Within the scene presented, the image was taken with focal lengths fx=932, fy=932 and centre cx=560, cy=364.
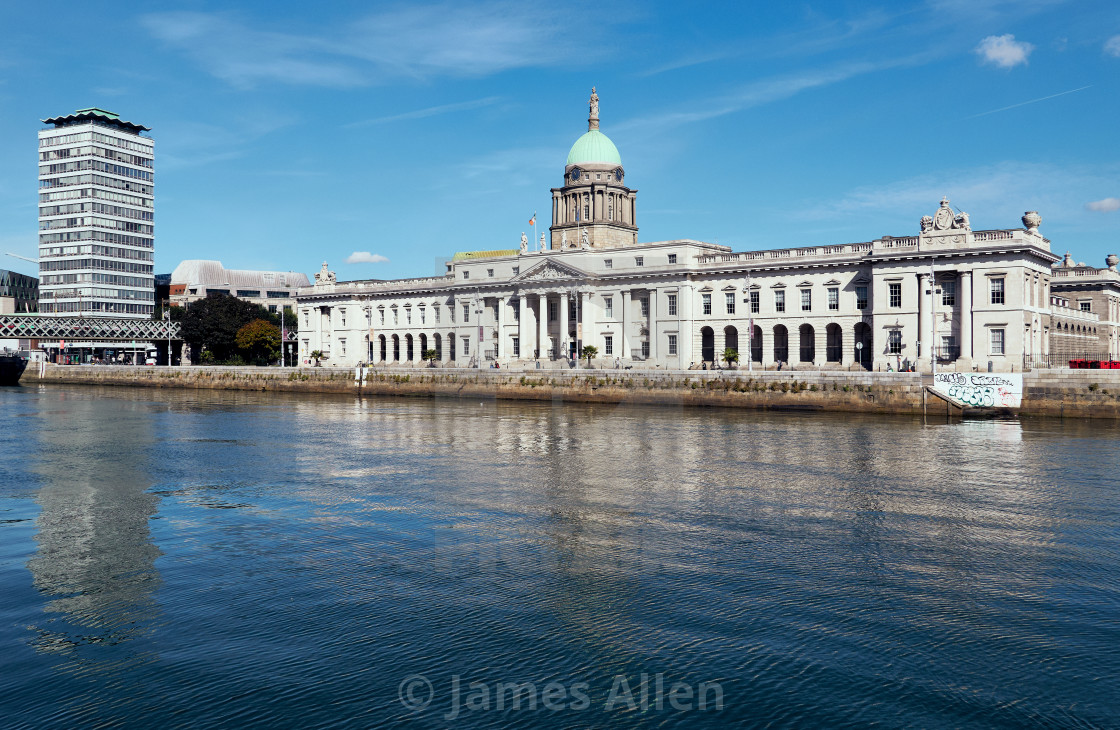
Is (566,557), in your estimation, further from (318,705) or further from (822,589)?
(318,705)

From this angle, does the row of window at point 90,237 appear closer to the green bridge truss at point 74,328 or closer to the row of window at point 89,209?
the row of window at point 89,209

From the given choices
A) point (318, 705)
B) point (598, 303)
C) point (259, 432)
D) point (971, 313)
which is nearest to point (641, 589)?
point (318, 705)

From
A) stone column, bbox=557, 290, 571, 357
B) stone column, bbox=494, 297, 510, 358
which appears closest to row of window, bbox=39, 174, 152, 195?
stone column, bbox=494, 297, 510, 358

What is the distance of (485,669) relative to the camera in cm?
1256

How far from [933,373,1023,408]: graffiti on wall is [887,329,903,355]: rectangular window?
22.6 meters

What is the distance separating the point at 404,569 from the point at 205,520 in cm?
753

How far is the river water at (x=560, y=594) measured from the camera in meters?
11.6

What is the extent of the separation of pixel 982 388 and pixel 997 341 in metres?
20.2

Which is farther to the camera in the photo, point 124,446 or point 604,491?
point 124,446

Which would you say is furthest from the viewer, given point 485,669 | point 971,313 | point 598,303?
point 598,303

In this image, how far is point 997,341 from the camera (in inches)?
2906

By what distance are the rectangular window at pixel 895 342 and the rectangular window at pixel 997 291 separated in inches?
334

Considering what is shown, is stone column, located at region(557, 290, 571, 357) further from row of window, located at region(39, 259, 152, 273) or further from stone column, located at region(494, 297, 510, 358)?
row of window, located at region(39, 259, 152, 273)

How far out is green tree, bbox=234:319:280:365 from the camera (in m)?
119
